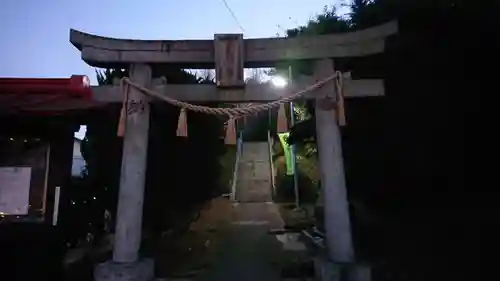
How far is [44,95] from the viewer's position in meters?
5.27

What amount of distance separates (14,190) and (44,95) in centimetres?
129

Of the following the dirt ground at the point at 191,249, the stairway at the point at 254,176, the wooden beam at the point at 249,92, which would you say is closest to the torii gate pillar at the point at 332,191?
the wooden beam at the point at 249,92

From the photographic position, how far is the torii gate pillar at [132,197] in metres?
5.51

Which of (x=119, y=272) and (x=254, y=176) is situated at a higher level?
(x=254, y=176)

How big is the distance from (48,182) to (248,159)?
21881mm

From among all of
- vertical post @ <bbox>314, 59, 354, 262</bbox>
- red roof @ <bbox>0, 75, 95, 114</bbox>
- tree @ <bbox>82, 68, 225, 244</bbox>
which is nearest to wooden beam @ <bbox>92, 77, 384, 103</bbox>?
vertical post @ <bbox>314, 59, 354, 262</bbox>

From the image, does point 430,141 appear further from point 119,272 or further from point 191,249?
point 191,249

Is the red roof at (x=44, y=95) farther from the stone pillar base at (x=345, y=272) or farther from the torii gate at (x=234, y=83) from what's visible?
the stone pillar base at (x=345, y=272)

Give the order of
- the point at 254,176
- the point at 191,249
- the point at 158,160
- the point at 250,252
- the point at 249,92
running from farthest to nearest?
the point at 254,176, the point at 250,252, the point at 191,249, the point at 158,160, the point at 249,92

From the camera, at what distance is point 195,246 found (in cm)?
945

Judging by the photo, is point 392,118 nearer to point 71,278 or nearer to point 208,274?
point 208,274

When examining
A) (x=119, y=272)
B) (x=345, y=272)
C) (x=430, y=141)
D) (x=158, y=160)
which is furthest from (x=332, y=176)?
(x=158, y=160)

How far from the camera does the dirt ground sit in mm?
7320

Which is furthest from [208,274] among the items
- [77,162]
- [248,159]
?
[248,159]
